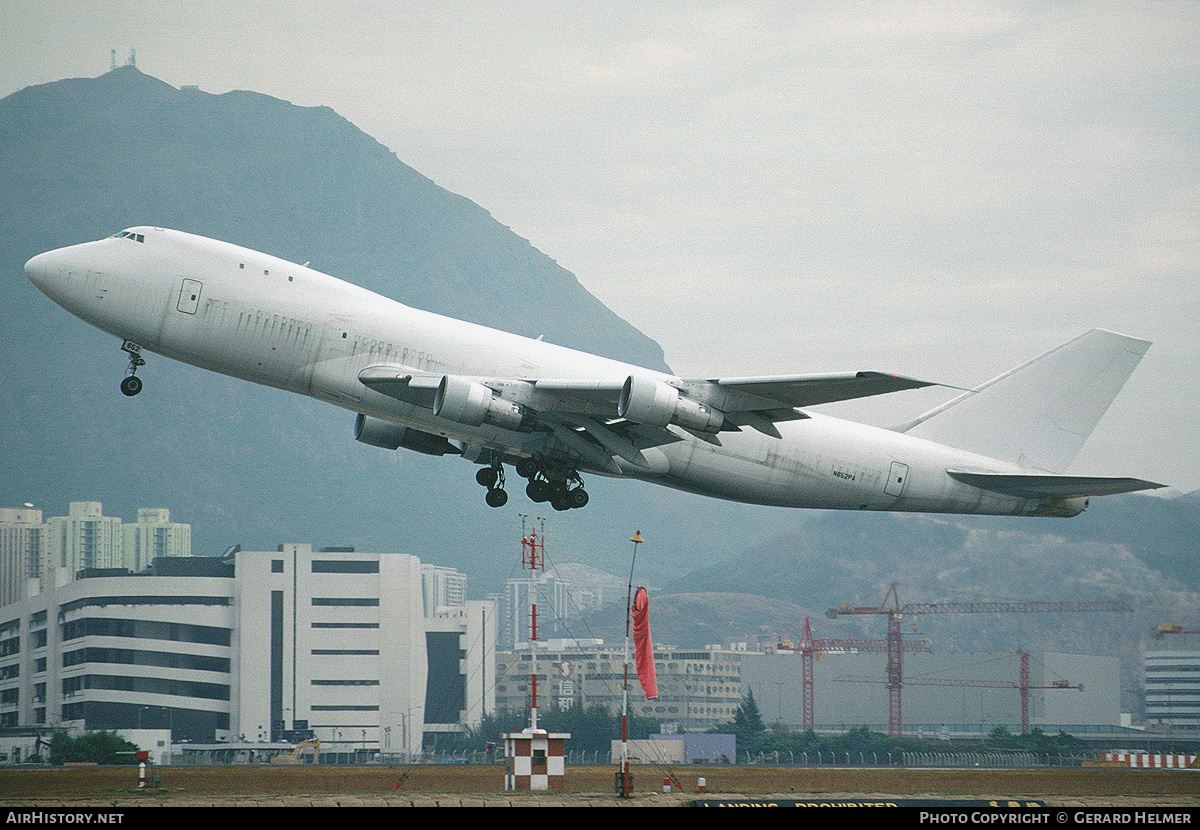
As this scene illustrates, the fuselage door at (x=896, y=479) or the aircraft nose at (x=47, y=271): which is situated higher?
the aircraft nose at (x=47, y=271)

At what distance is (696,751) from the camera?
6806 cm

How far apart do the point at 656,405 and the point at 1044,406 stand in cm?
1466

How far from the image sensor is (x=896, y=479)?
36.6 meters

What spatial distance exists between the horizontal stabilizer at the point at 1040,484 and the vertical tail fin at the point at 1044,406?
144 centimetres

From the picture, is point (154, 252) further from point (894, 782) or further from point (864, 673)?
point (864, 673)

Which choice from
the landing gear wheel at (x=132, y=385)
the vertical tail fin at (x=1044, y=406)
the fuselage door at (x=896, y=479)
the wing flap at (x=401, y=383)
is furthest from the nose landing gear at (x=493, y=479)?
the vertical tail fin at (x=1044, y=406)

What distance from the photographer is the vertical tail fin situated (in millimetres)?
38375

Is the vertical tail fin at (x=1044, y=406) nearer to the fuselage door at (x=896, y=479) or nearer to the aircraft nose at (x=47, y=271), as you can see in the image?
the fuselage door at (x=896, y=479)

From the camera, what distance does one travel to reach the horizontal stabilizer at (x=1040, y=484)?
35.2 meters
